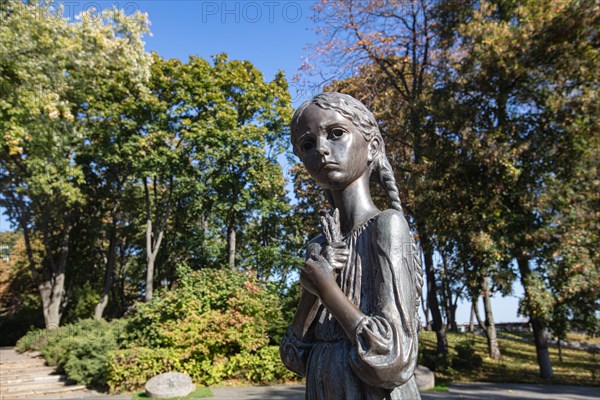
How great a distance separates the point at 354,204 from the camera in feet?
7.95

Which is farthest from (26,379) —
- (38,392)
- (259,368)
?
(259,368)

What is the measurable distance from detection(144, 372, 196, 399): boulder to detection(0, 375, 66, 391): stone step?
204 inches

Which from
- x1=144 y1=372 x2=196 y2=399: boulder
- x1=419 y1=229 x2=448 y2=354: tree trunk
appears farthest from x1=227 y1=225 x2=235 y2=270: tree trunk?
x1=144 y1=372 x2=196 y2=399: boulder

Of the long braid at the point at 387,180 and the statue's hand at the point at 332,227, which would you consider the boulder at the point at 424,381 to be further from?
the statue's hand at the point at 332,227

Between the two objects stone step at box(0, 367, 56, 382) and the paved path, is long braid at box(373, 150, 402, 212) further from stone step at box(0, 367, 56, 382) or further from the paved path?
stone step at box(0, 367, 56, 382)

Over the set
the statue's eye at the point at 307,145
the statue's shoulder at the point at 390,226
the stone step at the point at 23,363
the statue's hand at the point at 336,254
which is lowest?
the stone step at the point at 23,363

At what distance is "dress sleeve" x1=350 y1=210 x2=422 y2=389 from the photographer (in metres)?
1.81

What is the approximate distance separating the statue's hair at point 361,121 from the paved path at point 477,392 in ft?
30.9

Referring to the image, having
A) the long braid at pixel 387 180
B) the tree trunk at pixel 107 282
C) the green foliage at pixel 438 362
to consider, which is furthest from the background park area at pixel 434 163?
the long braid at pixel 387 180

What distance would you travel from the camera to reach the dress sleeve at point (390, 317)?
1809 millimetres

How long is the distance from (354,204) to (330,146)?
1.19 ft

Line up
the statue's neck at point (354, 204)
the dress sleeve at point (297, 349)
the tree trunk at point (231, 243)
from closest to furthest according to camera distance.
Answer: the dress sleeve at point (297, 349) → the statue's neck at point (354, 204) → the tree trunk at point (231, 243)

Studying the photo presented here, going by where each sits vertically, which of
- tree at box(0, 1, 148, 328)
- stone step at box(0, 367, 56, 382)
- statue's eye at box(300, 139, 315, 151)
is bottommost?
stone step at box(0, 367, 56, 382)

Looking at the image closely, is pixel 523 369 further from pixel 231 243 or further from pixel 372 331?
pixel 372 331
